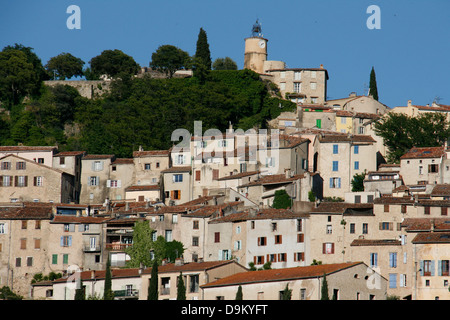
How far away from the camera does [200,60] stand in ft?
338

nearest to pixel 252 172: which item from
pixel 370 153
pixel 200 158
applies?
pixel 200 158

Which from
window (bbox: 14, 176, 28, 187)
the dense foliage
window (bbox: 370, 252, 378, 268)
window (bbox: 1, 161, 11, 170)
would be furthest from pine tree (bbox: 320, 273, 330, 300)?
window (bbox: 1, 161, 11, 170)

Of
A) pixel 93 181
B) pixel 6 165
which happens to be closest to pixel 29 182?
pixel 6 165

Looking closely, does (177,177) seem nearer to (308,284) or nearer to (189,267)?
(189,267)

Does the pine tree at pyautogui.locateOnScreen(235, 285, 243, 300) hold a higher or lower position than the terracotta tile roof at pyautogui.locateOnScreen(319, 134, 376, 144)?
lower

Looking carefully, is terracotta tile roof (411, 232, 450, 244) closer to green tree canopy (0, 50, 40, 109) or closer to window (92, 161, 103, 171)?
window (92, 161, 103, 171)

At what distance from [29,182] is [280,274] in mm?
28331

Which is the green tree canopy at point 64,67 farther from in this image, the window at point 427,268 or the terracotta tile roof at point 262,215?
the window at point 427,268

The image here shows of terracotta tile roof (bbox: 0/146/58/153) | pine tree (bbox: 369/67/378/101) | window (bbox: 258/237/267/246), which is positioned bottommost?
window (bbox: 258/237/267/246)

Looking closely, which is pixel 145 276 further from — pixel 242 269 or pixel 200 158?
pixel 200 158

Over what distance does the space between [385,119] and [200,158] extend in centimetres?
1773

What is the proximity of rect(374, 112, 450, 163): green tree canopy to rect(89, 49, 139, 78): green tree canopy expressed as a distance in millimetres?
32215

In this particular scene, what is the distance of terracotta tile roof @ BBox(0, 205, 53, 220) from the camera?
73.4 metres

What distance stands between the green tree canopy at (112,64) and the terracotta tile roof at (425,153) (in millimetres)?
38020
